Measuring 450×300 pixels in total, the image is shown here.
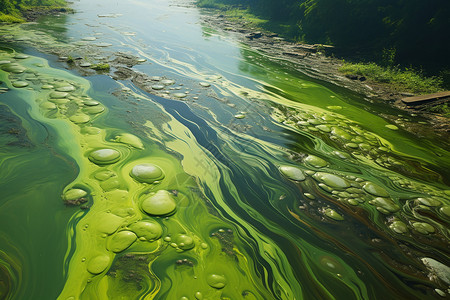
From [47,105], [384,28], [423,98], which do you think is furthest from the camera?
[384,28]

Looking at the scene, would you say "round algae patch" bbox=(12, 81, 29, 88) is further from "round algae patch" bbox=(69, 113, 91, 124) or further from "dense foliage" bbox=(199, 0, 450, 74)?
"dense foliage" bbox=(199, 0, 450, 74)

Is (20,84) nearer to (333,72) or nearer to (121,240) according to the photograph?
(121,240)

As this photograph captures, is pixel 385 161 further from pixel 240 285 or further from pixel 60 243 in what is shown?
pixel 60 243

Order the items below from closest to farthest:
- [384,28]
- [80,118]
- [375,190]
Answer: [375,190] → [80,118] → [384,28]

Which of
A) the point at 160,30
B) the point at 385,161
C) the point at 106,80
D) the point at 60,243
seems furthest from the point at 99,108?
the point at 160,30

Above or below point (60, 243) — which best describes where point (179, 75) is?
above

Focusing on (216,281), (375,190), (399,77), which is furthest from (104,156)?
(399,77)
